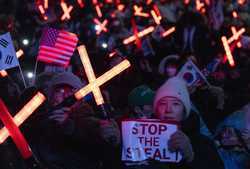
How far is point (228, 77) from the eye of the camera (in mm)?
7945

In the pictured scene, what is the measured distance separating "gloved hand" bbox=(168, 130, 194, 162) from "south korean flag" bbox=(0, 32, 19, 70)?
4.87ft

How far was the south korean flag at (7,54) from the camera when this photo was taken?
186 inches

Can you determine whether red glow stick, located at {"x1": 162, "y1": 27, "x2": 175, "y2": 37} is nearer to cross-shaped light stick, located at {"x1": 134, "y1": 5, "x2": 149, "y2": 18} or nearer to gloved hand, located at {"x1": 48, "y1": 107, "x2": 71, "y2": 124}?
cross-shaped light stick, located at {"x1": 134, "y1": 5, "x2": 149, "y2": 18}

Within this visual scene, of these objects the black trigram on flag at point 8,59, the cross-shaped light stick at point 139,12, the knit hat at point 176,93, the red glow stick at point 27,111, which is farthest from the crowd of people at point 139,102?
the cross-shaped light stick at point 139,12

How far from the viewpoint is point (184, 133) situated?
4.12m

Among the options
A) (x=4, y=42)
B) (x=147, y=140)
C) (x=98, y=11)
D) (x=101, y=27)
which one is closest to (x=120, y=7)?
(x=98, y=11)

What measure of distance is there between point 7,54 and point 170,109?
1.39 m

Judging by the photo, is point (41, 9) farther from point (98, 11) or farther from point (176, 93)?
point (176, 93)

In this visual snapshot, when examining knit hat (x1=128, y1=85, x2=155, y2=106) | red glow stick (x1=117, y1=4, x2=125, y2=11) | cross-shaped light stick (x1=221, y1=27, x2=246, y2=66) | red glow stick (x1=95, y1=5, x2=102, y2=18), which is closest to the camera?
knit hat (x1=128, y1=85, x2=155, y2=106)

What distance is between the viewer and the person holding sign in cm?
392

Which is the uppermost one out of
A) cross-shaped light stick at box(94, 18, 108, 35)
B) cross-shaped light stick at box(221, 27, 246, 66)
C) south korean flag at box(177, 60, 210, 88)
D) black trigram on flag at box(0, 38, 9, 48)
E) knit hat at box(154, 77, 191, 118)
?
cross-shaped light stick at box(94, 18, 108, 35)

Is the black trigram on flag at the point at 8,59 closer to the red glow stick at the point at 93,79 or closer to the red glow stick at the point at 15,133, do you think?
the red glow stick at the point at 93,79

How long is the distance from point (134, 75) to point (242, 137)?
9.63 ft

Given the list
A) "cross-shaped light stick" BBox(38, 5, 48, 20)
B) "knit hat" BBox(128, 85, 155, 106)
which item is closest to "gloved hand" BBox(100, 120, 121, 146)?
"knit hat" BBox(128, 85, 155, 106)
